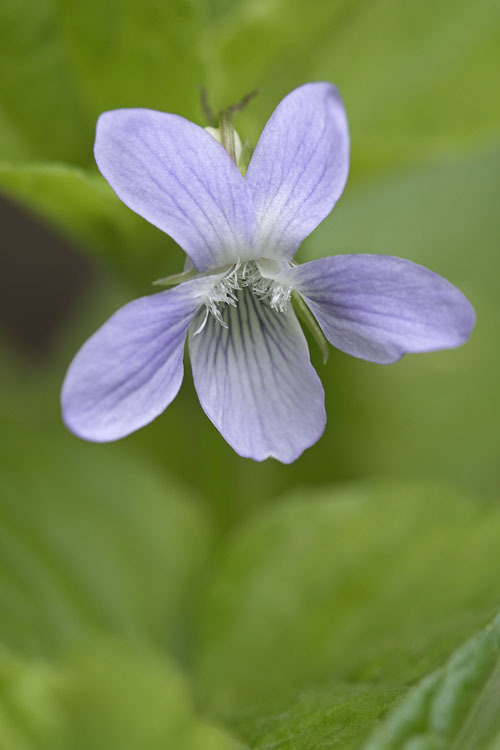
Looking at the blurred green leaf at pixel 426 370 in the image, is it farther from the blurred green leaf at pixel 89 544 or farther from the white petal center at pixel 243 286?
the white petal center at pixel 243 286

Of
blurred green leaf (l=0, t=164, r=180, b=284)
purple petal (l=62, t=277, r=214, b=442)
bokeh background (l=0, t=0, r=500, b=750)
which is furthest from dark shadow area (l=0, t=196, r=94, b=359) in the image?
purple petal (l=62, t=277, r=214, b=442)

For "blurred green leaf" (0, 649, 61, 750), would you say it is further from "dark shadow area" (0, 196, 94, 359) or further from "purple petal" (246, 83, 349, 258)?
"dark shadow area" (0, 196, 94, 359)

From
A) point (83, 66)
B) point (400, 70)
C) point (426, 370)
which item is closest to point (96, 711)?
point (83, 66)

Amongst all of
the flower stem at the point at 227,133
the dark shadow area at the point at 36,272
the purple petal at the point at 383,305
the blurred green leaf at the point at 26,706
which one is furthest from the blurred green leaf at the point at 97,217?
the dark shadow area at the point at 36,272

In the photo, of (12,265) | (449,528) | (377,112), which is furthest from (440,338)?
(12,265)

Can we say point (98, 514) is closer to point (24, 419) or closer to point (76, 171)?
point (24, 419)
